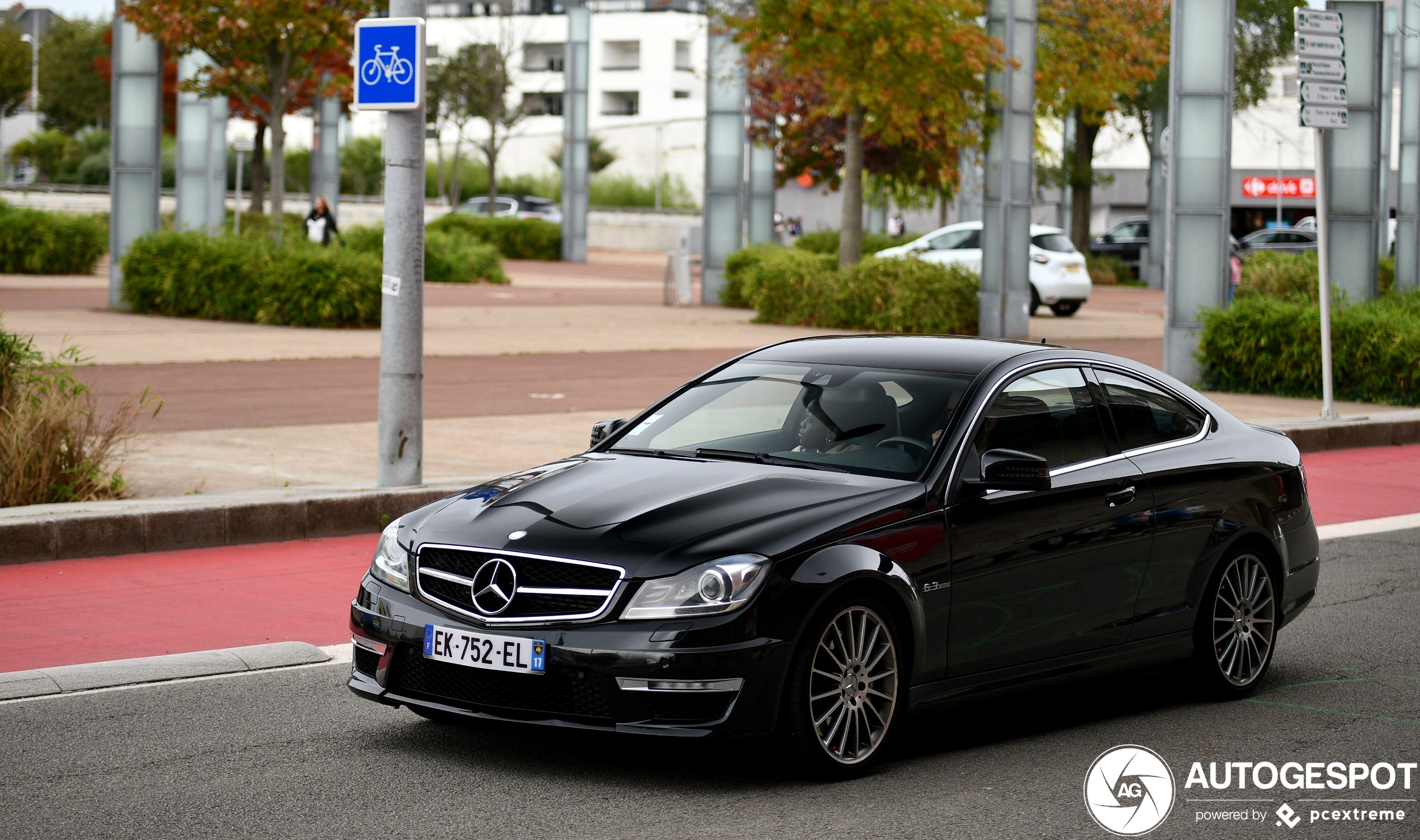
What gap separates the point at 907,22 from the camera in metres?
27.1

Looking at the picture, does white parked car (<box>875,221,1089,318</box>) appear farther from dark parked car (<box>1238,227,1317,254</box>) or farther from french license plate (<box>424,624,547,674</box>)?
french license plate (<box>424,624,547,674</box>)

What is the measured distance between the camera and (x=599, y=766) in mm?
5855

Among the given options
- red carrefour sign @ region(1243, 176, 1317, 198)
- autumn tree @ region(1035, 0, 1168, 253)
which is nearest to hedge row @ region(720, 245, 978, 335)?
autumn tree @ region(1035, 0, 1168, 253)

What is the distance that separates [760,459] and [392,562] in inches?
52.2

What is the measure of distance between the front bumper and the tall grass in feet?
18.2

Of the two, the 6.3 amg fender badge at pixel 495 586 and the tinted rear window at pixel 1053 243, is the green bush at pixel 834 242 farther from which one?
the 6.3 amg fender badge at pixel 495 586

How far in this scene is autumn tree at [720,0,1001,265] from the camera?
2700 cm

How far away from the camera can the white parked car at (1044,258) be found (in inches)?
1284

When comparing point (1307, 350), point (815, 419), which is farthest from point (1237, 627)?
point (1307, 350)

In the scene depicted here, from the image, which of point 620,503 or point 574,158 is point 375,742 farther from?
point 574,158

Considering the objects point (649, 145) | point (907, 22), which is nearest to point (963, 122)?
point (907, 22)

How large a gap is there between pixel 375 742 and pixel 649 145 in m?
88.8

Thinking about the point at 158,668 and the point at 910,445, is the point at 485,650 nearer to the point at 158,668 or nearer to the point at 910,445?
the point at 910,445

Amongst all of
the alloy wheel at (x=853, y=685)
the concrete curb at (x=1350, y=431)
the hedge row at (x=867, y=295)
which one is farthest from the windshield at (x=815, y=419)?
the hedge row at (x=867, y=295)
